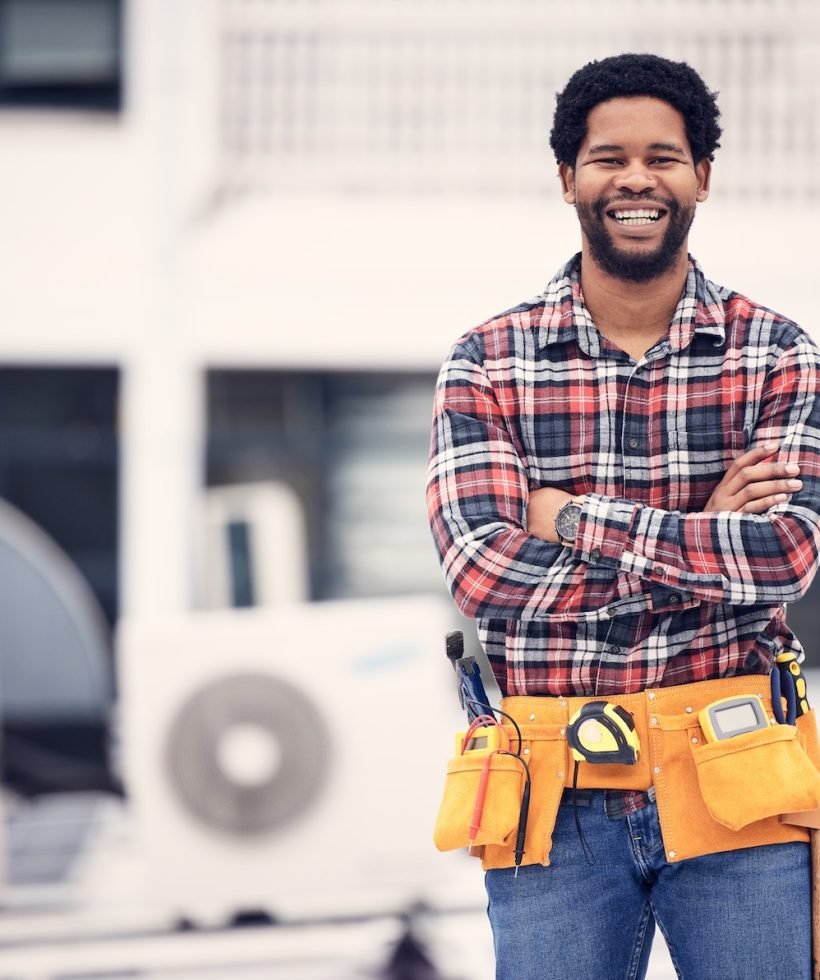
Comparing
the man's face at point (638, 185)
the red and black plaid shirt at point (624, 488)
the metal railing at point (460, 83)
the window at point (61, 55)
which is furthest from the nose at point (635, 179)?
the window at point (61, 55)

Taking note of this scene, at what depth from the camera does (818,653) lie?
5168 millimetres

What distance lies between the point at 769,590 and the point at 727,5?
450 cm

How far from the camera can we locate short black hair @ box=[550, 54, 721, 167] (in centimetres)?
125

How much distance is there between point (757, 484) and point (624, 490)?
13cm

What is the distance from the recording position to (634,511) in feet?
3.99

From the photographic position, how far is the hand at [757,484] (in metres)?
1.23

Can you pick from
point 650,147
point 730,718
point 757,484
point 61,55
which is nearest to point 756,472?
point 757,484

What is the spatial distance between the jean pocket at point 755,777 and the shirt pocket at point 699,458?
0.82ft

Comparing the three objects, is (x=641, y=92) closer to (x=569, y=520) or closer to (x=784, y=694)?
(x=569, y=520)

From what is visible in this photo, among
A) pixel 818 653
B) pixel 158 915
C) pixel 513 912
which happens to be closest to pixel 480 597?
pixel 513 912

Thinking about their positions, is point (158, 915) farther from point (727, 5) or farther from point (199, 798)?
point (727, 5)

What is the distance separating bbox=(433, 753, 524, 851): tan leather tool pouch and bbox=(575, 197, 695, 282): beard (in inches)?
19.8

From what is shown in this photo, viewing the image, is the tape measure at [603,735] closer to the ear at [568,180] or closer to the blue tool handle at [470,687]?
the blue tool handle at [470,687]

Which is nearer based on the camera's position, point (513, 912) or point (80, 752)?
point (513, 912)
